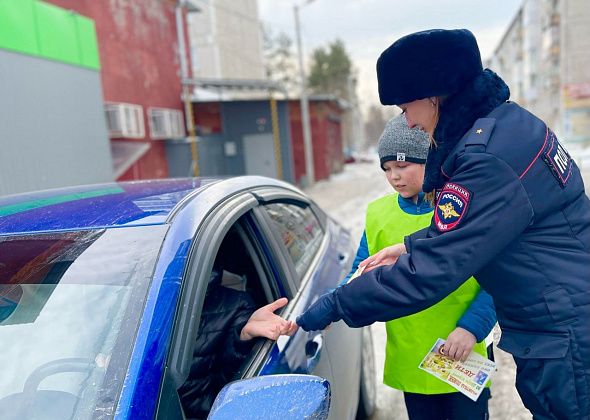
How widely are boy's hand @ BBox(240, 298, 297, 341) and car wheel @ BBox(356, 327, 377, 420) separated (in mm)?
1242

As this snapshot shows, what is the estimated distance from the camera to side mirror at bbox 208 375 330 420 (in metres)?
1.18

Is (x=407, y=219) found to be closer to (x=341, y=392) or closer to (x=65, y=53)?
(x=341, y=392)

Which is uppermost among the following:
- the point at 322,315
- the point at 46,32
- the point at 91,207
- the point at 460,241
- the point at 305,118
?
the point at 46,32

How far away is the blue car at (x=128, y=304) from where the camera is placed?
120cm

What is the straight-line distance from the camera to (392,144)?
198 centimetres

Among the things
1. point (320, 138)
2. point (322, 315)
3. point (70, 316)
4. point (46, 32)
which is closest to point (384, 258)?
point (322, 315)

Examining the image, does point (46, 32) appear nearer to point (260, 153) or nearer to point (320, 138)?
point (260, 153)

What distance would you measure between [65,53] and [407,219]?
7684 mm

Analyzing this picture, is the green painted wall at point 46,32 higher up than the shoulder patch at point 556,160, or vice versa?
the green painted wall at point 46,32

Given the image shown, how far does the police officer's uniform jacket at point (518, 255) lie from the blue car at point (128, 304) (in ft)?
1.23

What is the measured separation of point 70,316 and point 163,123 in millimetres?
13807

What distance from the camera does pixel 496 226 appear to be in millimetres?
1347

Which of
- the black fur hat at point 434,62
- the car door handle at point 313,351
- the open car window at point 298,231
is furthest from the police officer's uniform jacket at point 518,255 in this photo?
the open car window at point 298,231

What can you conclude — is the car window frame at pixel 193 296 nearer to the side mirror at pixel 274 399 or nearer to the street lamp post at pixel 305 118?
the side mirror at pixel 274 399
